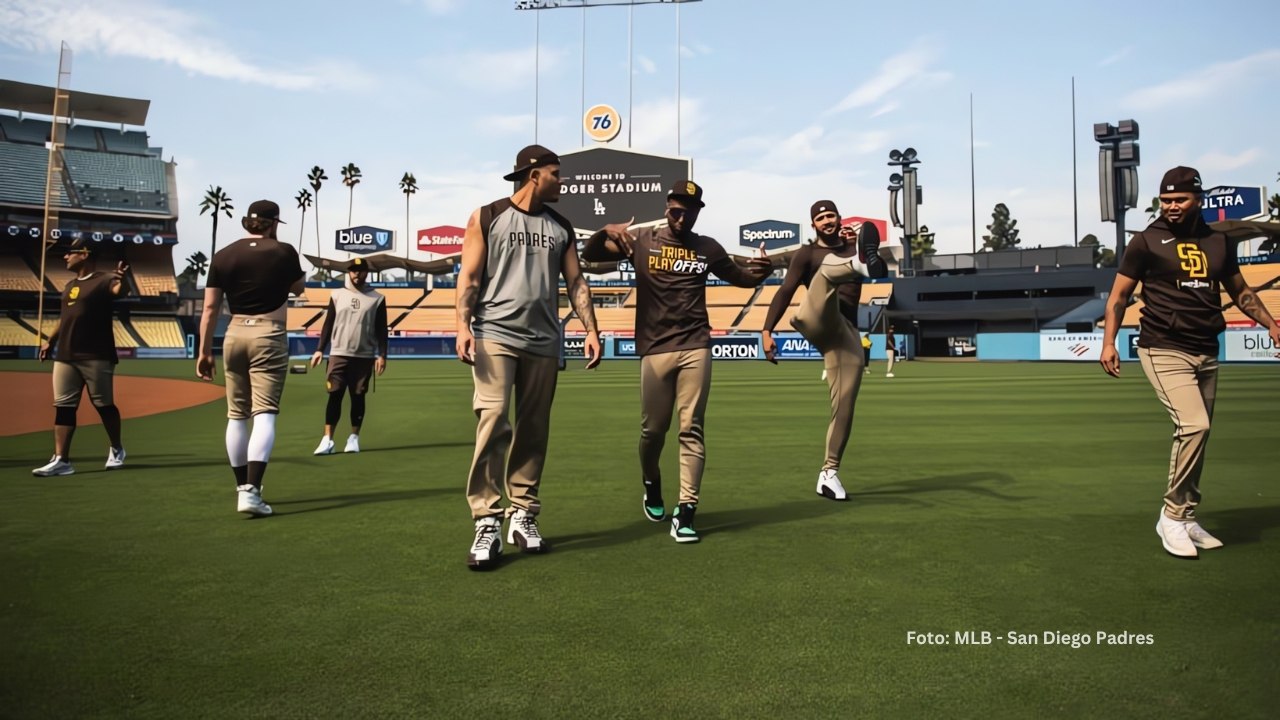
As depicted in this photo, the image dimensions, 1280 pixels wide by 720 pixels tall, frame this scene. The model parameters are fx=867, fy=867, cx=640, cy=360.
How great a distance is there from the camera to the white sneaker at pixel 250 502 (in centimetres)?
582

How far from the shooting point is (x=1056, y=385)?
74.3ft

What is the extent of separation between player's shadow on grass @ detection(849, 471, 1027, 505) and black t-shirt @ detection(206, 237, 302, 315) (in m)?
4.47

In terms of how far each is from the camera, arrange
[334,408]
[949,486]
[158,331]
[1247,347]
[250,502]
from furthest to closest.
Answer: [158,331], [1247,347], [334,408], [949,486], [250,502]

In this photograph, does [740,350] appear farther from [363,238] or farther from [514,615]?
[514,615]

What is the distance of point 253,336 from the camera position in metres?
5.94

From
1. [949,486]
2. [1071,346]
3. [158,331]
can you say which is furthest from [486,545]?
[158,331]

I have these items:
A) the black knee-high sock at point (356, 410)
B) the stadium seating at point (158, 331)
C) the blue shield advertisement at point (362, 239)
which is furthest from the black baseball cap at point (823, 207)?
the blue shield advertisement at point (362, 239)

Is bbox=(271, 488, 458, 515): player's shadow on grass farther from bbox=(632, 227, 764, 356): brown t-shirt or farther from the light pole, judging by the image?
the light pole

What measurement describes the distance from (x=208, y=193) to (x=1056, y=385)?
333ft

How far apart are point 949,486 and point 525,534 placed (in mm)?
3847

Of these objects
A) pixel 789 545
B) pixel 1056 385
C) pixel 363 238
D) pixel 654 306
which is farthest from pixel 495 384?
pixel 363 238

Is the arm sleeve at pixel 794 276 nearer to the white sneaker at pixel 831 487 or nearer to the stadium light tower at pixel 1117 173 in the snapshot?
the white sneaker at pixel 831 487

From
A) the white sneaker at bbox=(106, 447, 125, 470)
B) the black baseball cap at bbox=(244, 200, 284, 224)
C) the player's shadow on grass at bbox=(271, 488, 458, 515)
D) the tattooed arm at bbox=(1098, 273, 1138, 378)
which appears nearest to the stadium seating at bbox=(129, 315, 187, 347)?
the white sneaker at bbox=(106, 447, 125, 470)

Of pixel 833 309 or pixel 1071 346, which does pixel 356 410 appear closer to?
pixel 833 309
